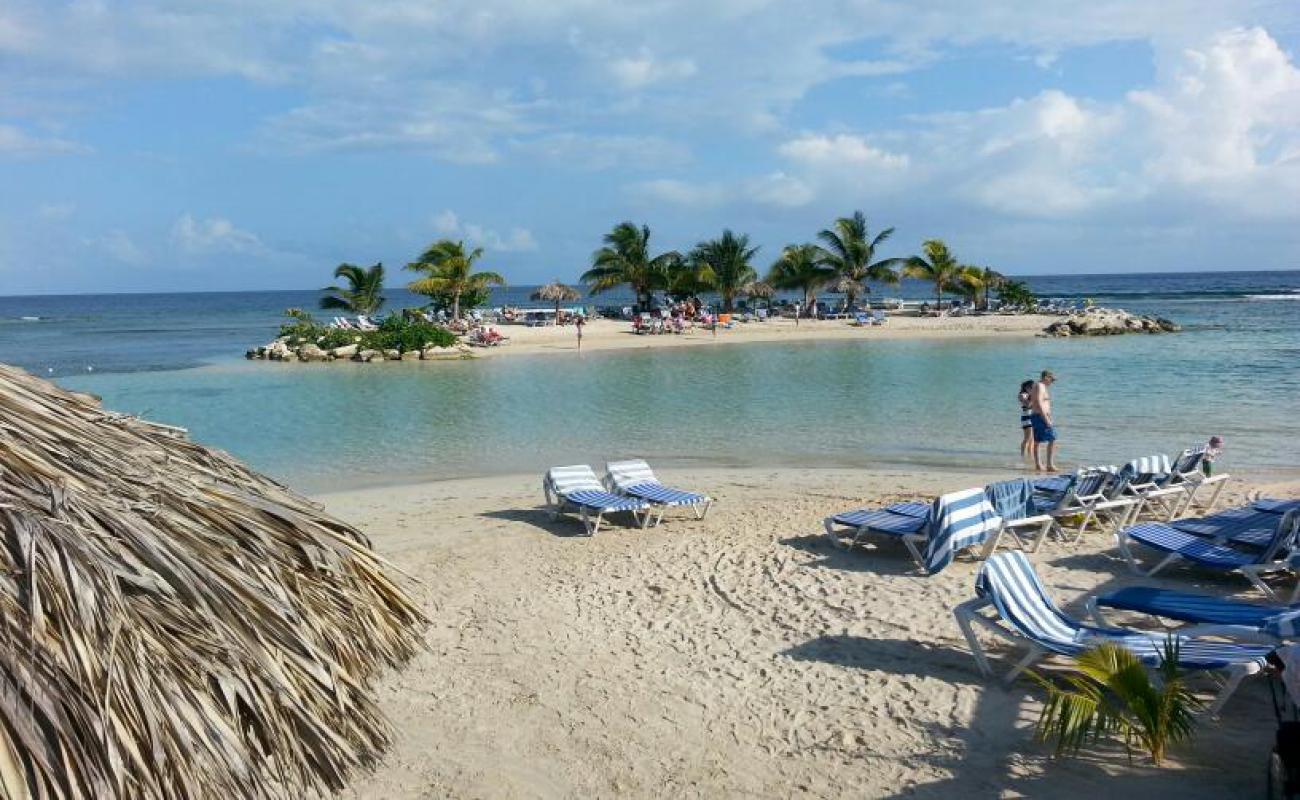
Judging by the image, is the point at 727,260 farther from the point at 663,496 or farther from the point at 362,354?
the point at 663,496

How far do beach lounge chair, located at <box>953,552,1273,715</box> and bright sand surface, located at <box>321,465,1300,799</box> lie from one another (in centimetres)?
26

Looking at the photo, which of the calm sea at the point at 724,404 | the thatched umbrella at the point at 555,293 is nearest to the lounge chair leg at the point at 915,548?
the calm sea at the point at 724,404

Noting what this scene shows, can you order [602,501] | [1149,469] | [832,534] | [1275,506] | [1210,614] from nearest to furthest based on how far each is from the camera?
[1210,614], [1275,506], [832,534], [1149,469], [602,501]

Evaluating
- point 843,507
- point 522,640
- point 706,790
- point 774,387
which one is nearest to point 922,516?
point 843,507

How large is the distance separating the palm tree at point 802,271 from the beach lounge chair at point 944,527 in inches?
1707

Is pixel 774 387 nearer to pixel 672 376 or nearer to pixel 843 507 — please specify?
pixel 672 376

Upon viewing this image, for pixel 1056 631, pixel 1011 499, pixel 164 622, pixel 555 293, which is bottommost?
pixel 1056 631

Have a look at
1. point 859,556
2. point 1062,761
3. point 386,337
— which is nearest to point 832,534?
point 859,556

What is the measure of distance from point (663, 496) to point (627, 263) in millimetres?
39855

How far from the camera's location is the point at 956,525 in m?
8.04

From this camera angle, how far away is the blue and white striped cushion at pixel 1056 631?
213 inches

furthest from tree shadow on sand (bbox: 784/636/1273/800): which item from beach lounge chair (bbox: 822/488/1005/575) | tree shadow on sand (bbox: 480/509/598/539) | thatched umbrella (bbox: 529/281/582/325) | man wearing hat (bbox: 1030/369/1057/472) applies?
thatched umbrella (bbox: 529/281/582/325)

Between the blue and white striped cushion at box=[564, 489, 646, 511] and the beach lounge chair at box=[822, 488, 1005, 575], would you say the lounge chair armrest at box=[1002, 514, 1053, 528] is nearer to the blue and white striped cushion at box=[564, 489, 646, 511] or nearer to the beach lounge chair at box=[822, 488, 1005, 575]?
the beach lounge chair at box=[822, 488, 1005, 575]

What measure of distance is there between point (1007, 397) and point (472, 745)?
17706 millimetres
